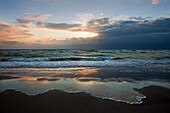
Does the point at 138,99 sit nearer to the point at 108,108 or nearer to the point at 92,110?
the point at 108,108

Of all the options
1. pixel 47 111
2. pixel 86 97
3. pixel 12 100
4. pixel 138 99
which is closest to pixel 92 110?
pixel 86 97

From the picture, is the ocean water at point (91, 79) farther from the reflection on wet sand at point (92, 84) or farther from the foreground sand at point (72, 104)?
the foreground sand at point (72, 104)

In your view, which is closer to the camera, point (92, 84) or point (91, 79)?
point (92, 84)

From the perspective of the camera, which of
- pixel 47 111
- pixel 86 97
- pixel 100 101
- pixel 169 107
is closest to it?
pixel 47 111

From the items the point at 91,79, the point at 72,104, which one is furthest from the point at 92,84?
the point at 72,104

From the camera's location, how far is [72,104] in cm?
294

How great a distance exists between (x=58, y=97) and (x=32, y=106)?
0.85 m

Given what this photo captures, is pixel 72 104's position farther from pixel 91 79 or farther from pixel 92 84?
pixel 91 79

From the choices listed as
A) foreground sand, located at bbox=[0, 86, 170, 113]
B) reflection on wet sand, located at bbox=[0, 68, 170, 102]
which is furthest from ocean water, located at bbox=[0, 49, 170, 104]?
foreground sand, located at bbox=[0, 86, 170, 113]

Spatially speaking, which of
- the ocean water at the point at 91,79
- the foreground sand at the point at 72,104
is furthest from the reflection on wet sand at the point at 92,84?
the foreground sand at the point at 72,104

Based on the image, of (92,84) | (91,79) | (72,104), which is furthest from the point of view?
(91,79)

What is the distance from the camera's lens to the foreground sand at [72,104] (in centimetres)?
261

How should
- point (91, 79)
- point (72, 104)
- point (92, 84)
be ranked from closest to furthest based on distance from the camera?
point (72, 104) → point (92, 84) → point (91, 79)

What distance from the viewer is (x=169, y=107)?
9.03ft
